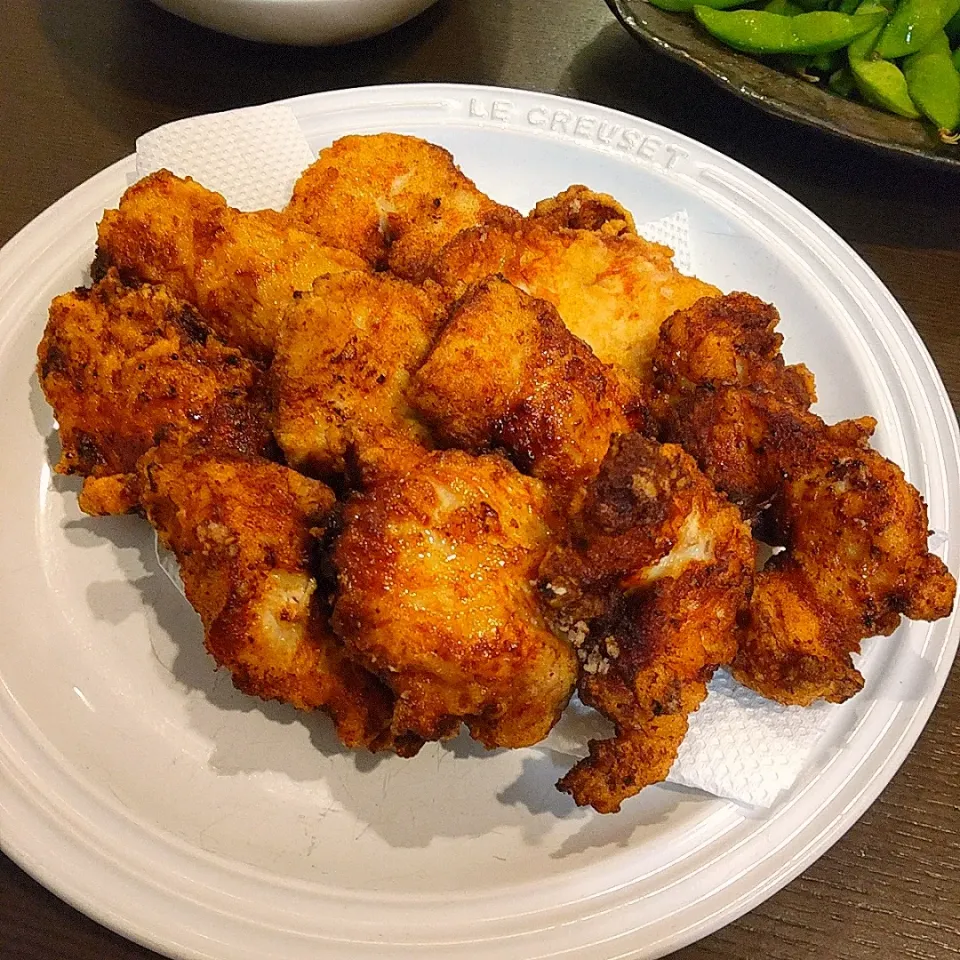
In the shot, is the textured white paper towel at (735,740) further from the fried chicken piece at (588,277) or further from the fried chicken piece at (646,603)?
the fried chicken piece at (588,277)

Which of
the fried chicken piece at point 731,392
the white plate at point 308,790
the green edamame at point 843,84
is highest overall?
the green edamame at point 843,84

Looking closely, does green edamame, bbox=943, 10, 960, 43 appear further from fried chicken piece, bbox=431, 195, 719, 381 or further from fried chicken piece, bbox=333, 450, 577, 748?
fried chicken piece, bbox=333, 450, 577, 748

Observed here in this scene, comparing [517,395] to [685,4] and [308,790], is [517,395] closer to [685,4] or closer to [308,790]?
[308,790]

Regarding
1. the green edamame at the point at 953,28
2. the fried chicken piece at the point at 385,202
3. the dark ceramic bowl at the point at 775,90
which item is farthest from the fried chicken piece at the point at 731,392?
the green edamame at the point at 953,28

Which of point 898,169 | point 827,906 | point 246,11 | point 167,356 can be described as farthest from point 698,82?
point 827,906

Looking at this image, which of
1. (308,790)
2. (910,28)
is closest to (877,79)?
(910,28)

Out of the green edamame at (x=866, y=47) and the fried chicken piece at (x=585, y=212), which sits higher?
the green edamame at (x=866, y=47)
